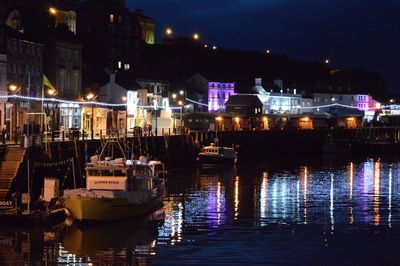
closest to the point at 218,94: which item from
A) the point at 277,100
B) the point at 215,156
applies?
the point at 277,100

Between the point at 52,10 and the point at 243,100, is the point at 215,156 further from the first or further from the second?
the point at 243,100

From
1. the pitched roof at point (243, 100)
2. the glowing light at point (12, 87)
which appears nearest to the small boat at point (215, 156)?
the glowing light at point (12, 87)

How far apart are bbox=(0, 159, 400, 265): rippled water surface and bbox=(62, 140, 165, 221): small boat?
772mm

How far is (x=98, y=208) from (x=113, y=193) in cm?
137

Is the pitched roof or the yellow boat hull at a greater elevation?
the pitched roof

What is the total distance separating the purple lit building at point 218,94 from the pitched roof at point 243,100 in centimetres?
431

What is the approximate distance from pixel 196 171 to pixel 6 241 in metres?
47.1

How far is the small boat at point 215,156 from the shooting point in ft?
318

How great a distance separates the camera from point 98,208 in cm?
4562

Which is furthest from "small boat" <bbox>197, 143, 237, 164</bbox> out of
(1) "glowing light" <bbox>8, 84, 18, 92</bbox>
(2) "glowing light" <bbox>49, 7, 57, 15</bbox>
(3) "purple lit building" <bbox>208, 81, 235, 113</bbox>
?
(3) "purple lit building" <bbox>208, 81, 235, 113</bbox>

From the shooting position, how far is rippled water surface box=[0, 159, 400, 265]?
38594 mm

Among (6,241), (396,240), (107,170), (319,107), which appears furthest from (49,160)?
(319,107)

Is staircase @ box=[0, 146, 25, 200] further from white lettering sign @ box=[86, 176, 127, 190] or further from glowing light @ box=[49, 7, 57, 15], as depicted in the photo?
glowing light @ box=[49, 7, 57, 15]

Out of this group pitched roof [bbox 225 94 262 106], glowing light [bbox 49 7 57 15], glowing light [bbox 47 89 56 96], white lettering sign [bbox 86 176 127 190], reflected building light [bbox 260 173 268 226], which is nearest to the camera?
white lettering sign [bbox 86 176 127 190]
